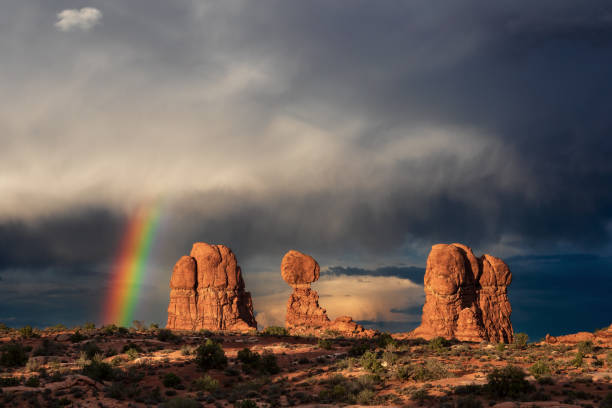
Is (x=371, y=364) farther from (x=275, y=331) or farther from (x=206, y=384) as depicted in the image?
(x=275, y=331)

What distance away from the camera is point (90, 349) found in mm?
50312

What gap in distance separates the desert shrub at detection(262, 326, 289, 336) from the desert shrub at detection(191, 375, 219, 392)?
29737mm

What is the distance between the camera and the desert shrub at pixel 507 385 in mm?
31938

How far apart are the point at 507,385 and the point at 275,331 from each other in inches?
1731

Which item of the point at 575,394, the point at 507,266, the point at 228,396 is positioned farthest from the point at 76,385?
the point at 507,266

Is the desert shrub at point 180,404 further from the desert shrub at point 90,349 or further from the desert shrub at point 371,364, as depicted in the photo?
the desert shrub at point 90,349

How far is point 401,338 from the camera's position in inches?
2694

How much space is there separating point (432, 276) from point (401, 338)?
1020 cm

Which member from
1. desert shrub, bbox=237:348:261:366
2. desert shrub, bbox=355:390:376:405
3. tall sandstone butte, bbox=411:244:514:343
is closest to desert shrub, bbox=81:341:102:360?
desert shrub, bbox=237:348:261:366

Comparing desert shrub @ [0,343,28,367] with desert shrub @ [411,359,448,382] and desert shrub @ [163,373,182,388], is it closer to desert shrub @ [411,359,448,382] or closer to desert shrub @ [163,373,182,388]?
desert shrub @ [163,373,182,388]

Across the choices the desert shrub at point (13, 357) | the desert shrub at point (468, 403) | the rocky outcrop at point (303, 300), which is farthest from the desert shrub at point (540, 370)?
the desert shrub at point (13, 357)

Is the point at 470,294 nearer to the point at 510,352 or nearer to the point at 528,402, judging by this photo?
the point at 510,352

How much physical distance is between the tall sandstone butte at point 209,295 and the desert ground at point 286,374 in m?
21.3

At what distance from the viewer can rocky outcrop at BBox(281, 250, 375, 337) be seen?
74912 mm
